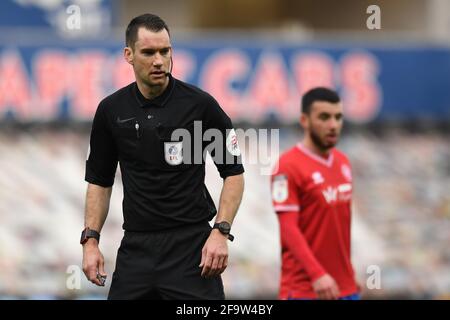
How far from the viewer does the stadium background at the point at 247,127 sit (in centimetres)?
1575

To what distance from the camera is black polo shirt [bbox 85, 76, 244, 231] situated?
21.5 ft

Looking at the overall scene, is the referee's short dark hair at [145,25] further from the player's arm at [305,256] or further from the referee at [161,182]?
the player's arm at [305,256]

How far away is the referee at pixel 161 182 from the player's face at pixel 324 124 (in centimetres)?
212

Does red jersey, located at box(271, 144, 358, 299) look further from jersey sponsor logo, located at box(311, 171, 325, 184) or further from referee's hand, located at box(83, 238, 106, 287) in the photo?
referee's hand, located at box(83, 238, 106, 287)

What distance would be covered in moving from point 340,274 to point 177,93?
254 cm

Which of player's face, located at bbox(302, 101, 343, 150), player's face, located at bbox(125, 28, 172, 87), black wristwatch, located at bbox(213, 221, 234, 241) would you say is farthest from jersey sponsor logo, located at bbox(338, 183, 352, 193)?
player's face, located at bbox(125, 28, 172, 87)

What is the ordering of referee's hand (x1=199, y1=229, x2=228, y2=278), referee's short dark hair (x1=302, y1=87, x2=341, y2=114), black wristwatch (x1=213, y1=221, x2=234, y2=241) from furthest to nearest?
referee's short dark hair (x1=302, y1=87, x2=341, y2=114) < black wristwatch (x1=213, y1=221, x2=234, y2=241) < referee's hand (x1=199, y1=229, x2=228, y2=278)

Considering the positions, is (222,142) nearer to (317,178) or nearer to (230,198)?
(230,198)

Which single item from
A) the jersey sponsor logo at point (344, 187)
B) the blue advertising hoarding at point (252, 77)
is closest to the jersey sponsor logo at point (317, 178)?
the jersey sponsor logo at point (344, 187)

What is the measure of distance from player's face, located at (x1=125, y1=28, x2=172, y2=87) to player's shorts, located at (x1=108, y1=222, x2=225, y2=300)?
0.93m

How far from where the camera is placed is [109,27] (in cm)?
1658

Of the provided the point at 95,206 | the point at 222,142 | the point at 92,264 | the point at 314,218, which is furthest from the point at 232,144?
the point at 314,218

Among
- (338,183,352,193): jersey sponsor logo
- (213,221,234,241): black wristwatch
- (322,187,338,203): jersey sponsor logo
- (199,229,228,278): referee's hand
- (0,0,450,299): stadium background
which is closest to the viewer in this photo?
(199,229,228,278): referee's hand

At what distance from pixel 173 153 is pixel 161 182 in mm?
190
